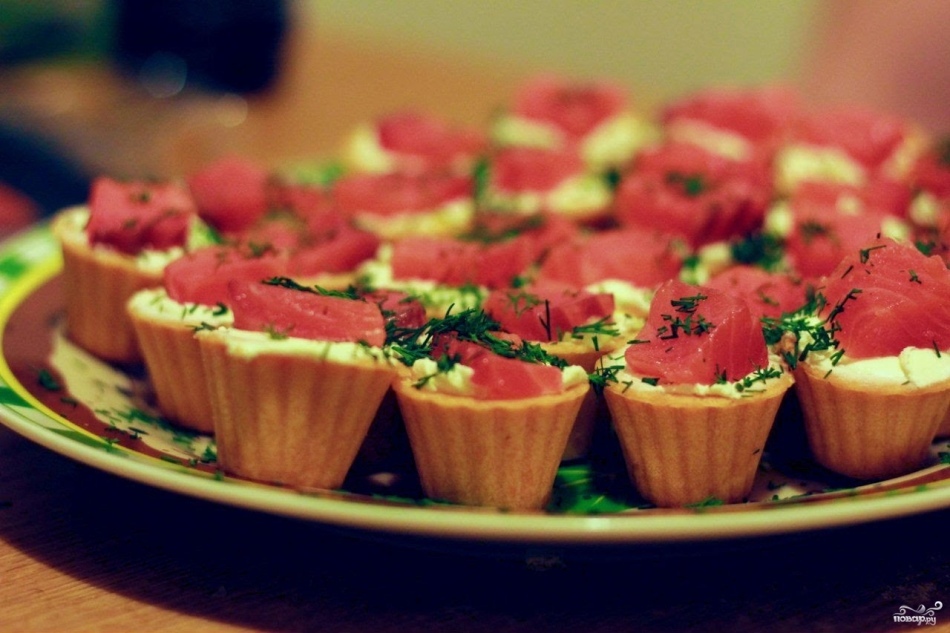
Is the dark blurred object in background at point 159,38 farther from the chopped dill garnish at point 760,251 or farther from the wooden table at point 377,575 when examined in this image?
the wooden table at point 377,575

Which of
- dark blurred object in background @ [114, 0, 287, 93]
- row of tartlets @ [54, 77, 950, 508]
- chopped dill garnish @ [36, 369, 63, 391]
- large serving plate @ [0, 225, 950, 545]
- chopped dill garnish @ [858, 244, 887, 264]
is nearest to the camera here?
large serving plate @ [0, 225, 950, 545]

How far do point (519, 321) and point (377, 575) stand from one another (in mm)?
573

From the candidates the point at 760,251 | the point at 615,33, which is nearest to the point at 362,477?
the point at 760,251

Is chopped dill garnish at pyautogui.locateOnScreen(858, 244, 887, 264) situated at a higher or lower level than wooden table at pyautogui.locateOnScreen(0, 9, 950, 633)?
higher

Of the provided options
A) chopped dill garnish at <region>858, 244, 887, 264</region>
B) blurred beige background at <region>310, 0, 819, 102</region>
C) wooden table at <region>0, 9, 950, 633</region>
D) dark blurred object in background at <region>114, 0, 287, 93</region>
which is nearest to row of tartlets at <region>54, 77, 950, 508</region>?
chopped dill garnish at <region>858, 244, 887, 264</region>

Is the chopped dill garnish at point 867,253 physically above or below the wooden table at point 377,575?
above

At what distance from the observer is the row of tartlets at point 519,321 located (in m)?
1.73

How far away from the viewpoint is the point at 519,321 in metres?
1.97

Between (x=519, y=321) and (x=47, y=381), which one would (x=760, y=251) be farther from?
(x=47, y=381)

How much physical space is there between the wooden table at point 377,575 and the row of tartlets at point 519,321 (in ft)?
0.49

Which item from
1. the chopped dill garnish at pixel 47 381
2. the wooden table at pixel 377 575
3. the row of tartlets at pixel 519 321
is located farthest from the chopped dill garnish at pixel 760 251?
the chopped dill garnish at pixel 47 381

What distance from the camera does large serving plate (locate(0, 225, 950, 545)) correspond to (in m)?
1.40

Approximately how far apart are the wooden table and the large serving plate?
9cm

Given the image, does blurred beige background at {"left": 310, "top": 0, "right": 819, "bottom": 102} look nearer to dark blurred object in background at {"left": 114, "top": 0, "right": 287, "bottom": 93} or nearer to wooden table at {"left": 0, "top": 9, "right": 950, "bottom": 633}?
dark blurred object in background at {"left": 114, "top": 0, "right": 287, "bottom": 93}
